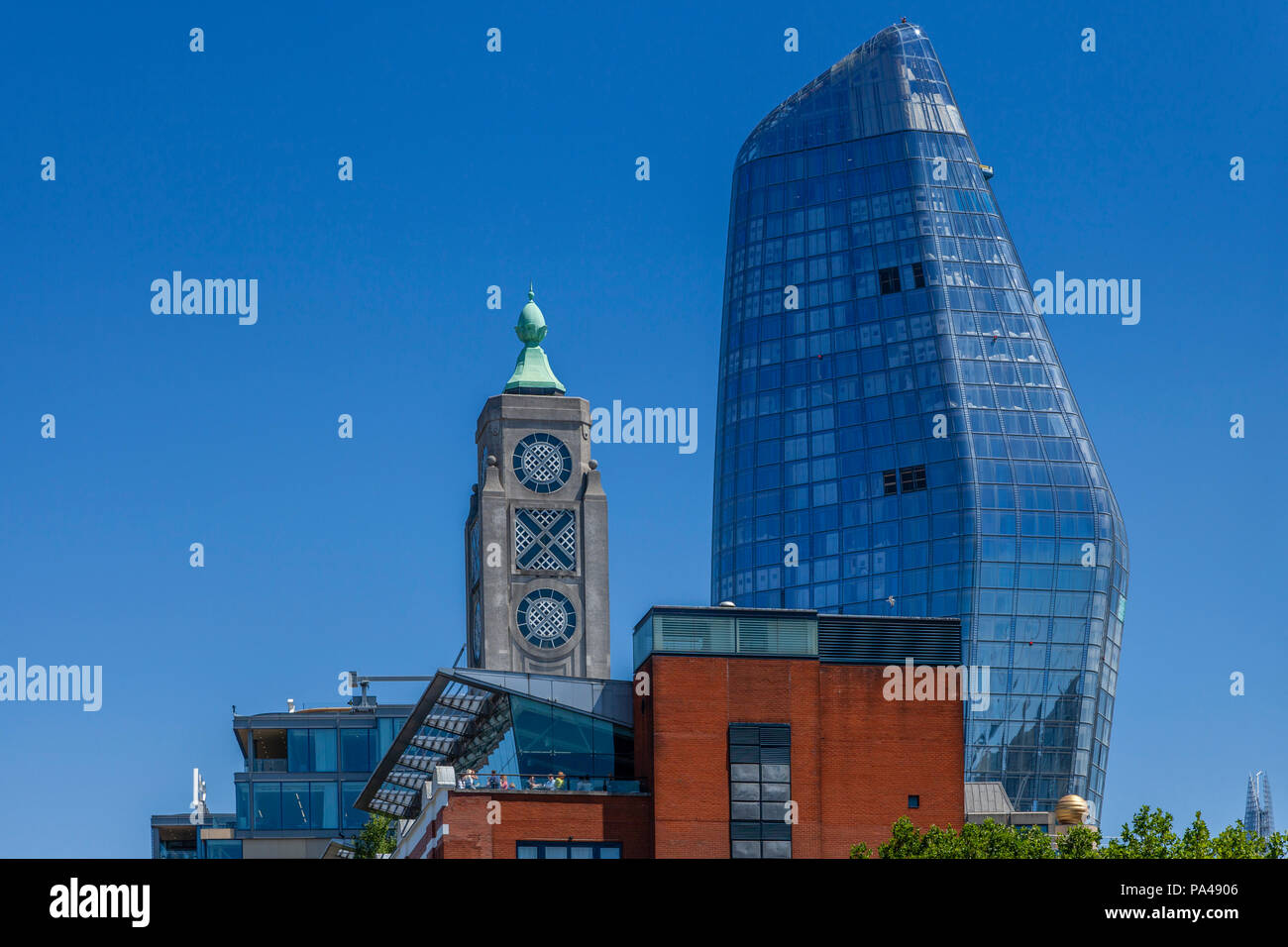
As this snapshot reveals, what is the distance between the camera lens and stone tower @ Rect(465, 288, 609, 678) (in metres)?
129

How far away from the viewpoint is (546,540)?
13238 centimetres

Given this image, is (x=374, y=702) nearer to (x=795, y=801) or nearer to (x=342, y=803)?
(x=342, y=803)

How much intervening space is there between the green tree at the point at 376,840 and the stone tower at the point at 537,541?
20.1 m

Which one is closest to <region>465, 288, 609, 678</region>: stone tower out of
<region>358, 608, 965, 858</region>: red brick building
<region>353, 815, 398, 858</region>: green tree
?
<region>353, 815, 398, 858</region>: green tree

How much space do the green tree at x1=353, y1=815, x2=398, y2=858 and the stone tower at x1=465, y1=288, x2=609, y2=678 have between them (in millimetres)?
20070

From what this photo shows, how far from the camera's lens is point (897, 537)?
199750 mm

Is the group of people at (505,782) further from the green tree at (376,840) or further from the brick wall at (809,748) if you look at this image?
the green tree at (376,840)

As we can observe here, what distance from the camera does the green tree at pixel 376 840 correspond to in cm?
10519

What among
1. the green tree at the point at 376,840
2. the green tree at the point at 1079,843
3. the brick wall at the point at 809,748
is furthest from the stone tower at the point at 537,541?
the green tree at the point at 1079,843

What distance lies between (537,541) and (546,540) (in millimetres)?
492

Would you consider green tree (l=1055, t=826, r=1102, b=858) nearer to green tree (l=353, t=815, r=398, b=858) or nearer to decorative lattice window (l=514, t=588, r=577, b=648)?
green tree (l=353, t=815, r=398, b=858)
